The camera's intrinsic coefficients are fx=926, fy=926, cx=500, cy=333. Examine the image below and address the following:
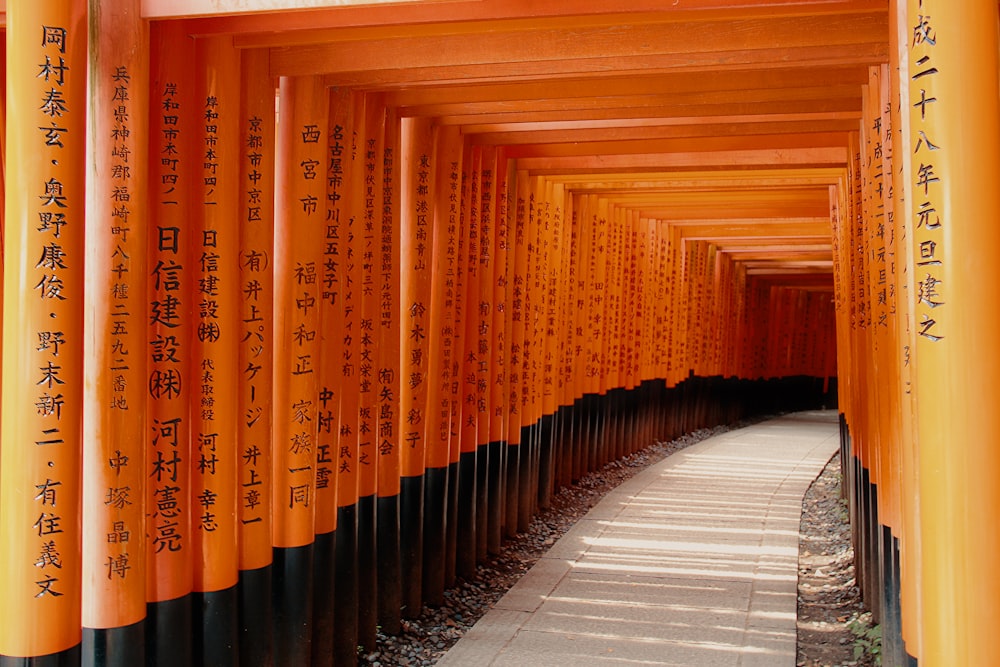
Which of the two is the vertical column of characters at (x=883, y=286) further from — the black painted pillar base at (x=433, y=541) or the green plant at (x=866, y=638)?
the black painted pillar base at (x=433, y=541)

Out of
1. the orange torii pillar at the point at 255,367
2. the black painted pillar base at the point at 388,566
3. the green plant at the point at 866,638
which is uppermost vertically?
the orange torii pillar at the point at 255,367

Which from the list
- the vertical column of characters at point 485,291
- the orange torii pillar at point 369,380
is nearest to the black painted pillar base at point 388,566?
the orange torii pillar at point 369,380

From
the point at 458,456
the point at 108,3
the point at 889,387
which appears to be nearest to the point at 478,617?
the point at 458,456

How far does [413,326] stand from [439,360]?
16.7 inches

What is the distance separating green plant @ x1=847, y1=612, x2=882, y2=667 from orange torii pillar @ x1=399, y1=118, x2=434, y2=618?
8.37ft

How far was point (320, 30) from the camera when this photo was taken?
12.5 ft

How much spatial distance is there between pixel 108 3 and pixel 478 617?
4086 millimetres

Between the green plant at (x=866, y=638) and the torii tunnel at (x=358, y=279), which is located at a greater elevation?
the torii tunnel at (x=358, y=279)

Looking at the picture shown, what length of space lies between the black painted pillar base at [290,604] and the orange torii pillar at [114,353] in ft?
3.03

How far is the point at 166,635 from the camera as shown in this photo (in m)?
3.55

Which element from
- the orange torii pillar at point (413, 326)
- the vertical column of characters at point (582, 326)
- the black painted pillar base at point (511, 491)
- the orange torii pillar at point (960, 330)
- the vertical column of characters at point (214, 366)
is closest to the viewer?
the orange torii pillar at point (960, 330)

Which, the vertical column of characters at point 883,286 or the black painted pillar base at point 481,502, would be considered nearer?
the vertical column of characters at point 883,286

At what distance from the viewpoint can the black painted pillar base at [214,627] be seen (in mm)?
3740

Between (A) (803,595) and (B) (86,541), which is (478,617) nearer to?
(A) (803,595)
